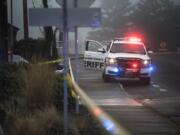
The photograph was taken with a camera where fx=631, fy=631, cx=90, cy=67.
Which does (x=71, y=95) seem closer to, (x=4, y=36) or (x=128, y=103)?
(x=128, y=103)

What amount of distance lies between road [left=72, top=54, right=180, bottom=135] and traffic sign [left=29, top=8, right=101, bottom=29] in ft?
7.61

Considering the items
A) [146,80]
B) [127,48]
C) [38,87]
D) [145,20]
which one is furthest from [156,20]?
[38,87]

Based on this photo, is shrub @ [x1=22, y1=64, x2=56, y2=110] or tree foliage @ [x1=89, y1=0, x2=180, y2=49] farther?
tree foliage @ [x1=89, y1=0, x2=180, y2=49]

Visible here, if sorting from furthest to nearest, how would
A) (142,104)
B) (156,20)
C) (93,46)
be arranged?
(156,20) → (93,46) → (142,104)

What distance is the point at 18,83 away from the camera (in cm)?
1320

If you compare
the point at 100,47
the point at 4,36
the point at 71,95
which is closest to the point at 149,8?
the point at 100,47

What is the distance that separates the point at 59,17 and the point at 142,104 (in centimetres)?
713

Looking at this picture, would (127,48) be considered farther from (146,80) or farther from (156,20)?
(156,20)

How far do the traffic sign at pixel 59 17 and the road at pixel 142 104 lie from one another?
91.3 inches

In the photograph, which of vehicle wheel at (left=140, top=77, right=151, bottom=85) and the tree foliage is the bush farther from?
the tree foliage

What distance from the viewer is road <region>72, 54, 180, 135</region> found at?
1183 centimetres

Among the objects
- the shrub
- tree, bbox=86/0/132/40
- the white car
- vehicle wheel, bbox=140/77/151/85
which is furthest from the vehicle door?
tree, bbox=86/0/132/40

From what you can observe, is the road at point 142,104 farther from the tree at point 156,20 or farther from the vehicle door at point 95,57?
the tree at point 156,20

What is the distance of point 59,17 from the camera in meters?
9.79
